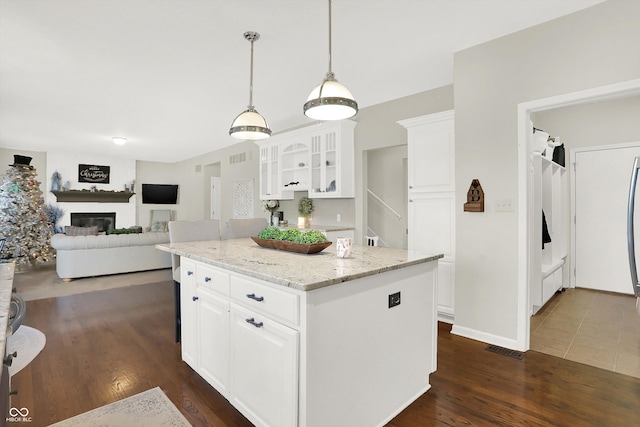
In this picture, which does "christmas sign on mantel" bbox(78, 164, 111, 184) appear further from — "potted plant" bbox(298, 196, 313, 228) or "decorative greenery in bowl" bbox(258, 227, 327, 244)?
"decorative greenery in bowl" bbox(258, 227, 327, 244)

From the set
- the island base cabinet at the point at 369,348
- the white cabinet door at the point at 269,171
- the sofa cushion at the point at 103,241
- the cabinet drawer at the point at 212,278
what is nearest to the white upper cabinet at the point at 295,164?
the white cabinet door at the point at 269,171

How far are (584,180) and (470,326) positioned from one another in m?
3.27

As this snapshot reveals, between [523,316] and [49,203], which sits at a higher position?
[49,203]

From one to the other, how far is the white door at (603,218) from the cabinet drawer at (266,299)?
200 inches

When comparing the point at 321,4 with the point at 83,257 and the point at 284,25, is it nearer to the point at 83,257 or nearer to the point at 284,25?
the point at 284,25

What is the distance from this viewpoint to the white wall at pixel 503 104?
7.86ft

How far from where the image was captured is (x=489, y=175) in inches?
118

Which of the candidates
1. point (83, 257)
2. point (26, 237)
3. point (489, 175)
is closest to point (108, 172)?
point (26, 237)

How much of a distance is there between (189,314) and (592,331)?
12.2 ft

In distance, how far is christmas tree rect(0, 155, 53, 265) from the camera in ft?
18.6

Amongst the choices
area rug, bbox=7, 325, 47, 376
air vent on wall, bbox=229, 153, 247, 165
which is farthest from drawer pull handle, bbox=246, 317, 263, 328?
air vent on wall, bbox=229, 153, 247, 165

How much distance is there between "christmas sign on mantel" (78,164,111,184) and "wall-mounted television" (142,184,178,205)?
1007 mm

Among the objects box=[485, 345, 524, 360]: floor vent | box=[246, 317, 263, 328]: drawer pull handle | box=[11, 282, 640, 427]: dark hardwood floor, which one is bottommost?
box=[11, 282, 640, 427]: dark hardwood floor

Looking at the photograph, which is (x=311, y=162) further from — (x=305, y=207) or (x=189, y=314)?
(x=189, y=314)
